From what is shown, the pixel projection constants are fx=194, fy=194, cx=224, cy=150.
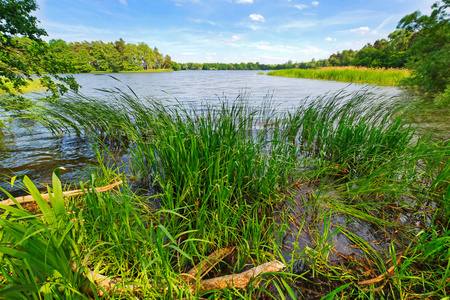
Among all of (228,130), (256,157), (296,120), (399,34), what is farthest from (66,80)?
(399,34)

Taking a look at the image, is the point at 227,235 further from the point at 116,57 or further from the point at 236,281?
the point at 116,57

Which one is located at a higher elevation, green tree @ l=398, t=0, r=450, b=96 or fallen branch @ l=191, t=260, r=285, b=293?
green tree @ l=398, t=0, r=450, b=96

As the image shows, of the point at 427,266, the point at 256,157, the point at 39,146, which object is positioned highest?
the point at 256,157

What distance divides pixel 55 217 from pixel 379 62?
43.7m

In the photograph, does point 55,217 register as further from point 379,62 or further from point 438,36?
point 379,62

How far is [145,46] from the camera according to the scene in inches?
2589

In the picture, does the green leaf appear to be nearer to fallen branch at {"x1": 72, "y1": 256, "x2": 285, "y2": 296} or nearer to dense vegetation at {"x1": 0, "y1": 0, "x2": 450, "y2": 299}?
dense vegetation at {"x1": 0, "y1": 0, "x2": 450, "y2": 299}

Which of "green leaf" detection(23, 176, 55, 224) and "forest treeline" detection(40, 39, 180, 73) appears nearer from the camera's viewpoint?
"green leaf" detection(23, 176, 55, 224)

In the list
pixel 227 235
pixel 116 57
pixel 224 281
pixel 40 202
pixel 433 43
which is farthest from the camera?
pixel 116 57

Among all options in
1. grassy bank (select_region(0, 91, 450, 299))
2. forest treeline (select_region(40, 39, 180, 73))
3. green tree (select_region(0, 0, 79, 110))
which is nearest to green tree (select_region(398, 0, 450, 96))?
grassy bank (select_region(0, 91, 450, 299))

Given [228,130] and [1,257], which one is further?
[228,130]

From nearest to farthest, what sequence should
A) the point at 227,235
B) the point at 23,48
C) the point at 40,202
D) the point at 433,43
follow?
1. the point at 40,202
2. the point at 227,235
3. the point at 23,48
4. the point at 433,43

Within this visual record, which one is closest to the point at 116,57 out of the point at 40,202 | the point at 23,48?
the point at 23,48

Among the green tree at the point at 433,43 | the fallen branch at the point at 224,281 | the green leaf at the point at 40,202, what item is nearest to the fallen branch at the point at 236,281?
the fallen branch at the point at 224,281
